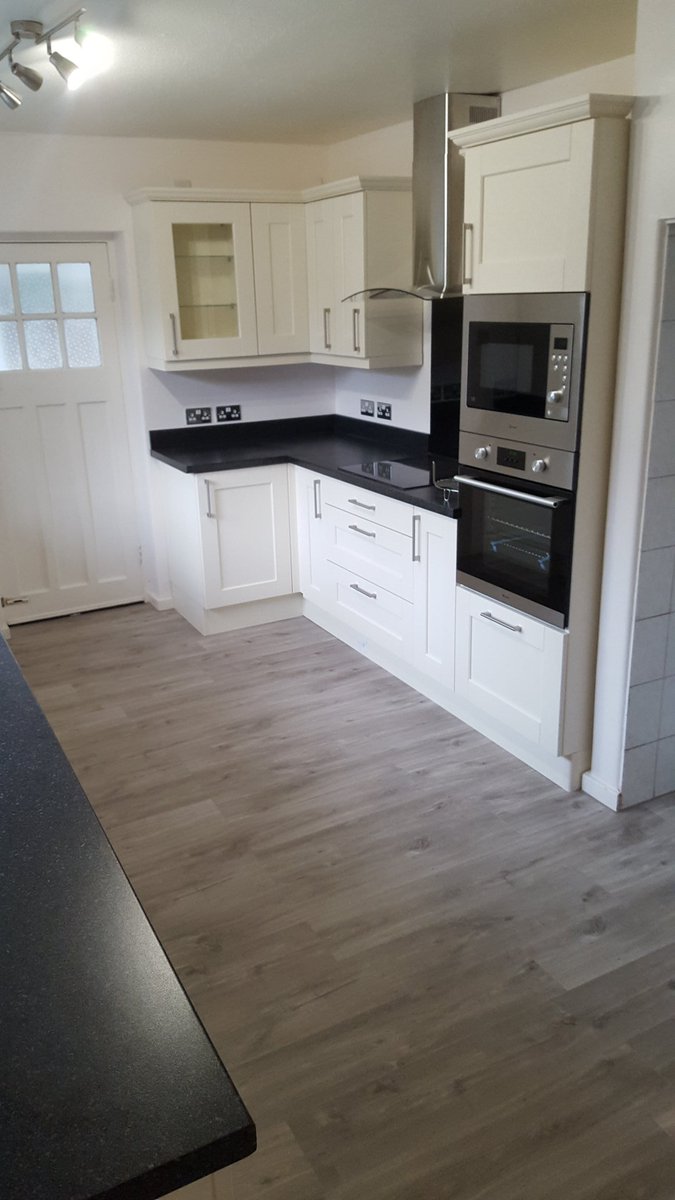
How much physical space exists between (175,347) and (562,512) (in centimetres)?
227

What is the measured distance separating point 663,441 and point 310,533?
2112mm

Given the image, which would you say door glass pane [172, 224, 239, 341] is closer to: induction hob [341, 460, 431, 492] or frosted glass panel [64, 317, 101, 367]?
frosted glass panel [64, 317, 101, 367]

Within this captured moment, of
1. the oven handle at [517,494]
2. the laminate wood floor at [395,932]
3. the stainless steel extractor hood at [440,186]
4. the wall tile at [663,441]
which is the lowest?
the laminate wood floor at [395,932]

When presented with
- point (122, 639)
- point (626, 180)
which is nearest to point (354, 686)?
point (122, 639)

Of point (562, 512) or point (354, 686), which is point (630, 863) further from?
point (354, 686)

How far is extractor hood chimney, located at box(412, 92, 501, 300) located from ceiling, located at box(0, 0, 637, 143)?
0.08 m

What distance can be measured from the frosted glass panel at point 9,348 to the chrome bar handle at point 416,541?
2214 millimetres

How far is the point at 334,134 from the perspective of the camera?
436 centimetres

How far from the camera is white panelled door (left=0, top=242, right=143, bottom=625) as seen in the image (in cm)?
436

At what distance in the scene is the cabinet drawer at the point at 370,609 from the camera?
12.3 feet

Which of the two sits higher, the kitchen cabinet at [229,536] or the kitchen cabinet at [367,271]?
the kitchen cabinet at [367,271]

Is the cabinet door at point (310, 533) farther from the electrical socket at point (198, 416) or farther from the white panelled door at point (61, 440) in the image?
the white panelled door at point (61, 440)

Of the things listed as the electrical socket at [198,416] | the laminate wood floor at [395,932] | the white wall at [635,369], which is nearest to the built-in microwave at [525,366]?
the white wall at [635,369]

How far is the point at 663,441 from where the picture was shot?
8.49ft
